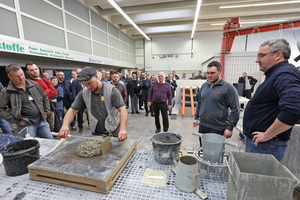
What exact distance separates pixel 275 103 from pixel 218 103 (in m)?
0.73

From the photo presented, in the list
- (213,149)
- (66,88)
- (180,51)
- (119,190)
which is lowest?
(119,190)

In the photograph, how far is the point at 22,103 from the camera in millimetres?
1979

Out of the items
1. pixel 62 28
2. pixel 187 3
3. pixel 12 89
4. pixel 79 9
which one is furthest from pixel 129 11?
pixel 12 89

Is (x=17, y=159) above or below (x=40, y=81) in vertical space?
below

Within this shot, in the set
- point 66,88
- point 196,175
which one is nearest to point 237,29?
point 196,175

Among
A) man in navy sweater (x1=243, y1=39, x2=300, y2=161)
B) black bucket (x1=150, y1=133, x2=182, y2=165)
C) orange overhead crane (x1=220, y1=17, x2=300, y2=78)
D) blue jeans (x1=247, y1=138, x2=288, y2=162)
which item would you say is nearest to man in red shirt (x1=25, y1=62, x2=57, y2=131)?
black bucket (x1=150, y1=133, x2=182, y2=165)

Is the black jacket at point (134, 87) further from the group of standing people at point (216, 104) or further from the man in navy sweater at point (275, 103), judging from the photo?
the man in navy sweater at point (275, 103)

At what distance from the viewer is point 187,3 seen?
7.43 m

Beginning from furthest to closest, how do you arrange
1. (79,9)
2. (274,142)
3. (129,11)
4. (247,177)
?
(129,11) < (79,9) < (274,142) < (247,177)

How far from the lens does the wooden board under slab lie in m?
0.89

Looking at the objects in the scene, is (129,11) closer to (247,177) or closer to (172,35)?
(172,35)

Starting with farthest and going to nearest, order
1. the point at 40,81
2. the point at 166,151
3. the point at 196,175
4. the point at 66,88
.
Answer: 1. the point at 66,88
2. the point at 40,81
3. the point at 166,151
4. the point at 196,175

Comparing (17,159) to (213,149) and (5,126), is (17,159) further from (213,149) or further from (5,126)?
(5,126)

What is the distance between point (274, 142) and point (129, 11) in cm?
903
